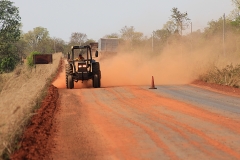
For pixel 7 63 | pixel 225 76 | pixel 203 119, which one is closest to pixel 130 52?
pixel 7 63

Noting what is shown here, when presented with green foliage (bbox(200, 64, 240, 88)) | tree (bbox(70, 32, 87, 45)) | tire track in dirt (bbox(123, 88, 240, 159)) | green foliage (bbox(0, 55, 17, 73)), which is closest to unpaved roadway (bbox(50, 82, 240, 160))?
tire track in dirt (bbox(123, 88, 240, 159))

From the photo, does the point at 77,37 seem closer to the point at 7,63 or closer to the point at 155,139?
the point at 7,63

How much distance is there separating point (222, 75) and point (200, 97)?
6909 mm

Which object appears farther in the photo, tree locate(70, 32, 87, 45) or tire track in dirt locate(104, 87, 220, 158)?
tree locate(70, 32, 87, 45)

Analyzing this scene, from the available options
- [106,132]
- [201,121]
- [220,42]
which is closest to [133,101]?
[201,121]

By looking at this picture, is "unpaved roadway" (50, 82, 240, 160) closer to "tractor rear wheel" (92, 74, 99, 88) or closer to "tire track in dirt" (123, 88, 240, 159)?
"tire track in dirt" (123, 88, 240, 159)

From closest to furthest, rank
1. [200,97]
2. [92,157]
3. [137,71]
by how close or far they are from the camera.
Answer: [92,157]
[200,97]
[137,71]

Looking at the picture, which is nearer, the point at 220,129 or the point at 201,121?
the point at 220,129

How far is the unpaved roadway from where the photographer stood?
7602 millimetres

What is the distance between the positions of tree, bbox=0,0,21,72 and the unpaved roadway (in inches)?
2130

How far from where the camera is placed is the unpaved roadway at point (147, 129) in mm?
7602

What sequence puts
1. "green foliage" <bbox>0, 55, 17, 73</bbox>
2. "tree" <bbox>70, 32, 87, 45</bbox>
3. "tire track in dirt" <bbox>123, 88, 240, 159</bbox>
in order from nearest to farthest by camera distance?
1. "tire track in dirt" <bbox>123, 88, 240, 159</bbox>
2. "green foliage" <bbox>0, 55, 17, 73</bbox>
3. "tree" <bbox>70, 32, 87, 45</bbox>

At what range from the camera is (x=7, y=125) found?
8164 mm

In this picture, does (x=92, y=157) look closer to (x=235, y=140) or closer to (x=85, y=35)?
(x=235, y=140)
